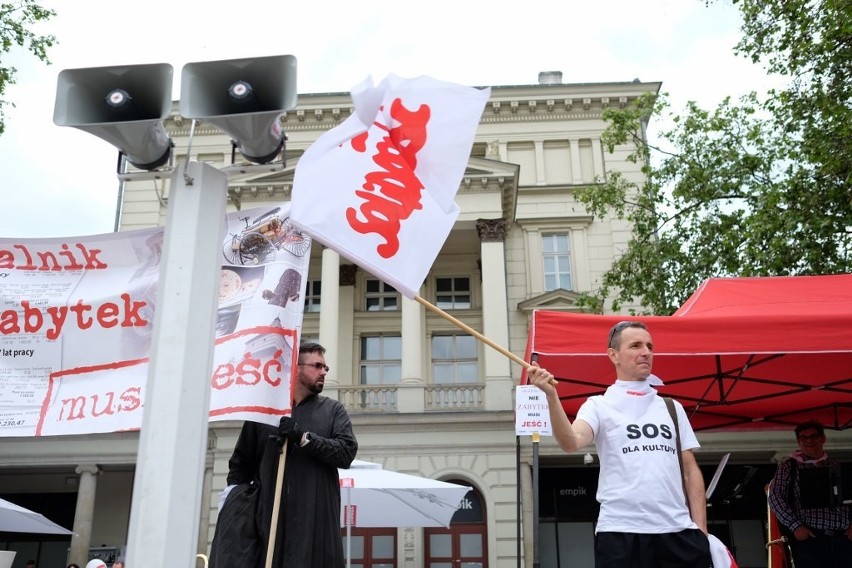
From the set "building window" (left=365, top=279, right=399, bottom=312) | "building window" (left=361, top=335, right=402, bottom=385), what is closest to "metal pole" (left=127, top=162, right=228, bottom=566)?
"building window" (left=361, top=335, right=402, bottom=385)

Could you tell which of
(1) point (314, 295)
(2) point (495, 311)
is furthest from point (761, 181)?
(1) point (314, 295)

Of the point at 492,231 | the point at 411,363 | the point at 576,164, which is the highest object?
the point at 576,164

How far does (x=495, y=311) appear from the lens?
82.6ft

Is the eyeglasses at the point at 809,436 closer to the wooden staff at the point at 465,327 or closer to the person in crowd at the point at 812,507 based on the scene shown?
the person in crowd at the point at 812,507

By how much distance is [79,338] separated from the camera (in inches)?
130

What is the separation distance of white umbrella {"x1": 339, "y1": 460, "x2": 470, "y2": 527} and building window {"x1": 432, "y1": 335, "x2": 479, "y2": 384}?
13.8 meters

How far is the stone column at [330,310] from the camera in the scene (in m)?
25.0

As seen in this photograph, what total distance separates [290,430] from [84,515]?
76.7 ft

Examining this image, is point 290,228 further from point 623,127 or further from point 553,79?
point 553,79

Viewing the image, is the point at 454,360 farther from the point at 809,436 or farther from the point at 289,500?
the point at 289,500

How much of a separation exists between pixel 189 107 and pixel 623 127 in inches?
676

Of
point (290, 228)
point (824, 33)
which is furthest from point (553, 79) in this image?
point (290, 228)

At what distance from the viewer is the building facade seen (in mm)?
23766

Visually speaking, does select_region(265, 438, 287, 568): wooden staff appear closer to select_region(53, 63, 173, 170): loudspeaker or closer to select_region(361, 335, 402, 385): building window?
select_region(53, 63, 173, 170): loudspeaker
